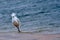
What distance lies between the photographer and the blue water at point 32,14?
45.2ft

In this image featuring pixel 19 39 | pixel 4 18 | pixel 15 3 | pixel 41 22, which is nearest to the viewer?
pixel 19 39

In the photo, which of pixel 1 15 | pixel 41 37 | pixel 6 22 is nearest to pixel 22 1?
pixel 1 15

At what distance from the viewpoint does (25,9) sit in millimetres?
18625

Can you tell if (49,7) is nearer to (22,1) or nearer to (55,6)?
(55,6)

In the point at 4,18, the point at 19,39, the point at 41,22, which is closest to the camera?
the point at 19,39

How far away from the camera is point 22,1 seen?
69.5 feet

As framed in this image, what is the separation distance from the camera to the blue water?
13.8 meters

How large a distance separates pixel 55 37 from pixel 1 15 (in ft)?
26.4

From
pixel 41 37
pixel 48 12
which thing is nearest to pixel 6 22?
pixel 48 12

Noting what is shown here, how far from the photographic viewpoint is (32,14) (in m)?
17.3

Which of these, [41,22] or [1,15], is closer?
[41,22]

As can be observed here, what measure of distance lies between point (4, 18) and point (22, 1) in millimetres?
4913

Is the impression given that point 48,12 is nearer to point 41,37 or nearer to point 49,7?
point 49,7

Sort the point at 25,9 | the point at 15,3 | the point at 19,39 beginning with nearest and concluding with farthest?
1. the point at 19,39
2. the point at 25,9
3. the point at 15,3
